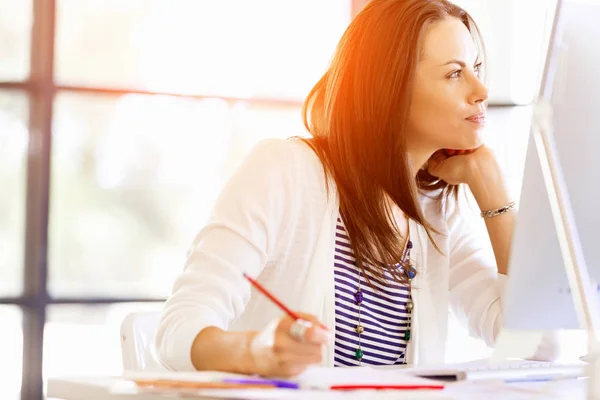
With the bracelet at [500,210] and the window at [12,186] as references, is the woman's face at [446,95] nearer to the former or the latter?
the bracelet at [500,210]

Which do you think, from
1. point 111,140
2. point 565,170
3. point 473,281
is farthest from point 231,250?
point 111,140

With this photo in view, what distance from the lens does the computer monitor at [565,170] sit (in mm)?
761

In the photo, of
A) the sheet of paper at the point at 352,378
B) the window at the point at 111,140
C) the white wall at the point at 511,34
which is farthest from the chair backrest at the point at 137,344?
the white wall at the point at 511,34

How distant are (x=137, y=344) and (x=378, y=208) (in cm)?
49

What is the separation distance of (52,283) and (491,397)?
73.9 inches

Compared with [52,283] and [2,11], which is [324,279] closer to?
[52,283]

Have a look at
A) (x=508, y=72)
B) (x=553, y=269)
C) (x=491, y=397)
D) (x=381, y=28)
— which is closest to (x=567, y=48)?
(x=553, y=269)

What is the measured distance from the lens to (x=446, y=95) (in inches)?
59.5

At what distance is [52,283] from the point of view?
7.79 feet

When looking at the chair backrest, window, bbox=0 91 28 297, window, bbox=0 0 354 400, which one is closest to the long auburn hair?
the chair backrest

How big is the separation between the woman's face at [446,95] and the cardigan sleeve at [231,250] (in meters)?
0.29

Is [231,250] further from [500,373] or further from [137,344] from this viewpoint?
[500,373]

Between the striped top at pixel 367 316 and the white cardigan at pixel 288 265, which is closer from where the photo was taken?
the white cardigan at pixel 288 265

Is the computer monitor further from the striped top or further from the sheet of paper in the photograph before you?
the striped top
